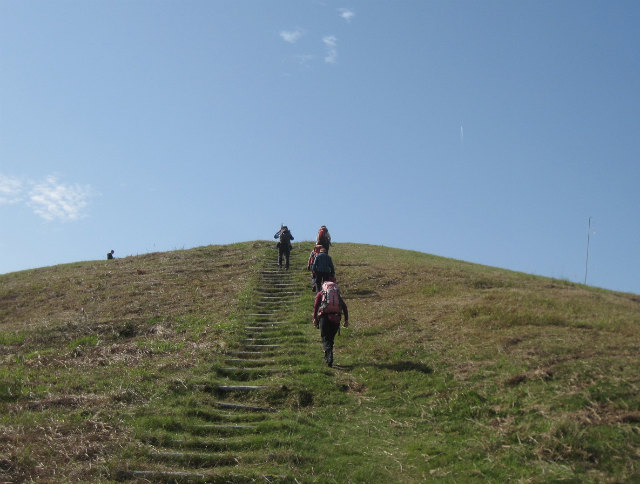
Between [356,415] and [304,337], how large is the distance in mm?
5770

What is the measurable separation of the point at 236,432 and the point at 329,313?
13.2ft

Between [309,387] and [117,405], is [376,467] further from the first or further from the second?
[117,405]

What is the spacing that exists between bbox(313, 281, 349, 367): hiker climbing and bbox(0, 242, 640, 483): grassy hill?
0.69 meters

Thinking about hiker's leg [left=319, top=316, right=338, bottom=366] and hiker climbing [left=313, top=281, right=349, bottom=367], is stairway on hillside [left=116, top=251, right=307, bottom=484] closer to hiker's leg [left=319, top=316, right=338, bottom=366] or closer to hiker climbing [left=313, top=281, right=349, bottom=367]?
hiker's leg [left=319, top=316, right=338, bottom=366]

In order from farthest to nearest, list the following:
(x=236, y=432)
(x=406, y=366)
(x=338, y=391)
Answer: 1. (x=406, y=366)
2. (x=338, y=391)
3. (x=236, y=432)

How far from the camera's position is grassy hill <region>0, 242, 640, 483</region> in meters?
8.42

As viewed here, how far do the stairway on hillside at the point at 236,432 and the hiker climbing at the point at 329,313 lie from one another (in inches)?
44.6

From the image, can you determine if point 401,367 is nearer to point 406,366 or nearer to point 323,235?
point 406,366

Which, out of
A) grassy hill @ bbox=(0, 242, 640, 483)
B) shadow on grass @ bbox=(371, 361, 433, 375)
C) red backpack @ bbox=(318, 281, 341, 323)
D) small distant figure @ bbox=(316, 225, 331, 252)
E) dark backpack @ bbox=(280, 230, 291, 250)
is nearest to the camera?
grassy hill @ bbox=(0, 242, 640, 483)

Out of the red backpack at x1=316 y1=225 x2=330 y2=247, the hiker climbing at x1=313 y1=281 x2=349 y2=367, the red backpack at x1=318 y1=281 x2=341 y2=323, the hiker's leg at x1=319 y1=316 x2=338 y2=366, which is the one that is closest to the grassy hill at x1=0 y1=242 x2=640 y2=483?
the hiker's leg at x1=319 y1=316 x2=338 y2=366

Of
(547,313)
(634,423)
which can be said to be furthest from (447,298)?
(634,423)

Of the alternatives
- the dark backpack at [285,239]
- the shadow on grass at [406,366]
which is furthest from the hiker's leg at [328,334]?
the dark backpack at [285,239]

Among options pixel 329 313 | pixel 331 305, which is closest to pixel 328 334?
pixel 329 313

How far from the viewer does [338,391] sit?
12.1 m
